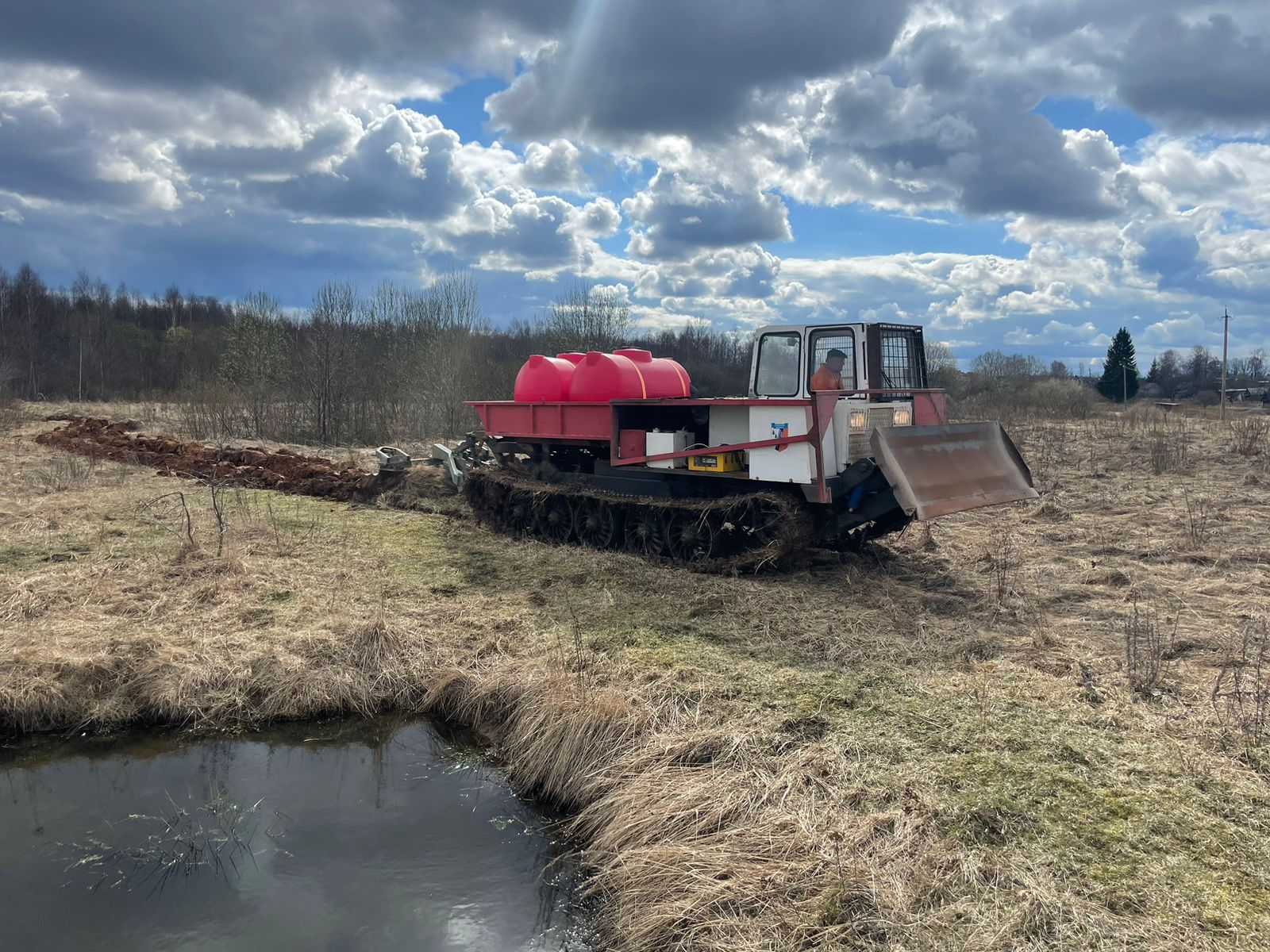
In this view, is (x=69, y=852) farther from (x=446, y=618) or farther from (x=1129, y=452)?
(x=1129, y=452)

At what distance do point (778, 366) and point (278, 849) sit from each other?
658cm

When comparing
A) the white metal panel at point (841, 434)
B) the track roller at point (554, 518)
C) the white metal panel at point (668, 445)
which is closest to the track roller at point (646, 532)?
the white metal panel at point (668, 445)

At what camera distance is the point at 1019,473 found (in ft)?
→ 30.6

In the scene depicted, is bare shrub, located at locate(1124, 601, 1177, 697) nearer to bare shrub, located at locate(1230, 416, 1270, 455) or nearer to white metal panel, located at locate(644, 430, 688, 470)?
white metal panel, located at locate(644, 430, 688, 470)

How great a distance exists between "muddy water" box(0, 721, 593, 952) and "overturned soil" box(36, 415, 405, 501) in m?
8.37

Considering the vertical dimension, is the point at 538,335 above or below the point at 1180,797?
above

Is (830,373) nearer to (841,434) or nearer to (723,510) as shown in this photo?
(841,434)

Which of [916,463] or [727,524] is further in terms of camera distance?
[727,524]

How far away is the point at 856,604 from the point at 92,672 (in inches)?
237

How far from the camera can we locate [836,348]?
9102 mm

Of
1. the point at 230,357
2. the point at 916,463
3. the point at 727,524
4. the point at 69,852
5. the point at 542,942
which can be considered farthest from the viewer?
the point at 230,357

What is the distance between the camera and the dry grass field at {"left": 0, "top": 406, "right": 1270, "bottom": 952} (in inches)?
142

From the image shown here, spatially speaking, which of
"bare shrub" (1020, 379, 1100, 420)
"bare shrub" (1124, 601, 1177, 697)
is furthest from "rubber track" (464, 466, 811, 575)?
"bare shrub" (1020, 379, 1100, 420)

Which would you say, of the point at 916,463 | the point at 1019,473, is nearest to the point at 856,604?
the point at 916,463
